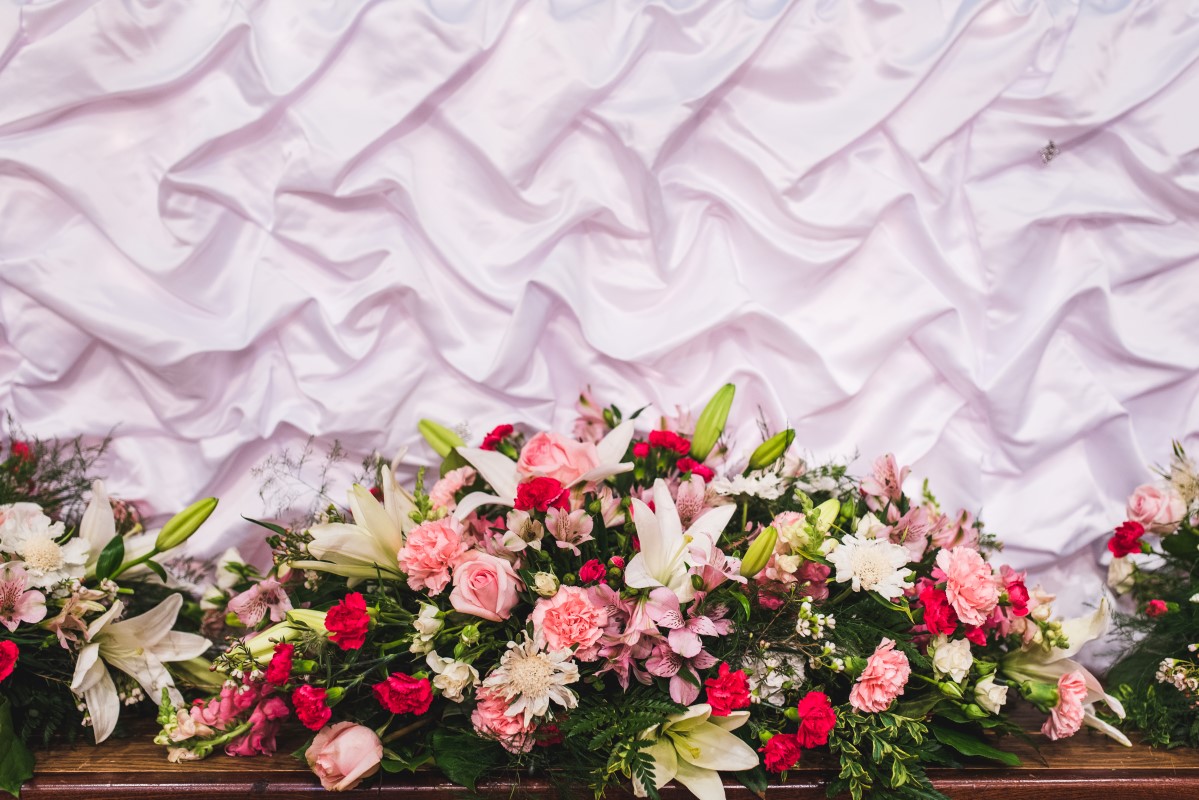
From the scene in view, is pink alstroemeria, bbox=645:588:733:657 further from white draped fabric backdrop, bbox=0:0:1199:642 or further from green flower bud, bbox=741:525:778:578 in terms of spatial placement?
white draped fabric backdrop, bbox=0:0:1199:642

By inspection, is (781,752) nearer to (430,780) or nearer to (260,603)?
(430,780)

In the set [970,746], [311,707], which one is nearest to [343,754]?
[311,707]

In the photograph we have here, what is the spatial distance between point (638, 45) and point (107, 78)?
2.45ft

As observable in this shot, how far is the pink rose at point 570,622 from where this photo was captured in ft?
3.17

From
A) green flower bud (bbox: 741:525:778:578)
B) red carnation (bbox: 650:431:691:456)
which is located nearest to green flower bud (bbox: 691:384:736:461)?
red carnation (bbox: 650:431:691:456)

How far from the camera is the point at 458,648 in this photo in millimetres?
996

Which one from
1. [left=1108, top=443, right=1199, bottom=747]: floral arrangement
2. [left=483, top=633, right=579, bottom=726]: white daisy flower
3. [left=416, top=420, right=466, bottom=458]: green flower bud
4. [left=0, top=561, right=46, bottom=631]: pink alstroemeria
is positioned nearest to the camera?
[left=483, top=633, right=579, bottom=726]: white daisy flower

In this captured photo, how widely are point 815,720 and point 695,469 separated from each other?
1.16ft

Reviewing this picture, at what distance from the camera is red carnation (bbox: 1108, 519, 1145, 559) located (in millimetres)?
1241

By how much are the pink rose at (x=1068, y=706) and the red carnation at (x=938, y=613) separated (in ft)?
0.52

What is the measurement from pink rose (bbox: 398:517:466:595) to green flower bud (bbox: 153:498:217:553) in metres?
0.31

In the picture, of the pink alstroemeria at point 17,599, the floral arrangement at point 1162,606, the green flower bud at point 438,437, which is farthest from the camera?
the green flower bud at point 438,437

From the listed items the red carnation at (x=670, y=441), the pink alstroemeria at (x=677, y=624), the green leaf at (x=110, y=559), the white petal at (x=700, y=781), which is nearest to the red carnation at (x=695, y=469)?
the red carnation at (x=670, y=441)

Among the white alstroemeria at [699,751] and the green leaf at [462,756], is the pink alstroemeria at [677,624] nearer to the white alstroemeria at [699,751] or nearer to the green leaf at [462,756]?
the white alstroemeria at [699,751]
